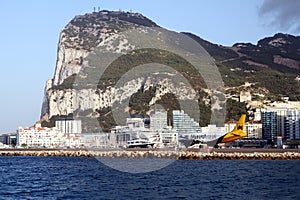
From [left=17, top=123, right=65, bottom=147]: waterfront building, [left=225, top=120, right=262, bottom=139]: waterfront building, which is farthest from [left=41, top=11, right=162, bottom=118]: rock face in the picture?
[left=225, top=120, right=262, bottom=139]: waterfront building

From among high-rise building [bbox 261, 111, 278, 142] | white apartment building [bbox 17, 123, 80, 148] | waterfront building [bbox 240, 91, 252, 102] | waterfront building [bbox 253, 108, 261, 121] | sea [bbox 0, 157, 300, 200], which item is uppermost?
waterfront building [bbox 240, 91, 252, 102]

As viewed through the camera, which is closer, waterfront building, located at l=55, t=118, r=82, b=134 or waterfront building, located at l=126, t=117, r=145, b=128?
waterfront building, located at l=126, t=117, r=145, b=128

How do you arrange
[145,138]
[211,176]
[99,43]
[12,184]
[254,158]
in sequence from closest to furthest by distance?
[12,184] < [211,176] < [254,158] < [145,138] < [99,43]

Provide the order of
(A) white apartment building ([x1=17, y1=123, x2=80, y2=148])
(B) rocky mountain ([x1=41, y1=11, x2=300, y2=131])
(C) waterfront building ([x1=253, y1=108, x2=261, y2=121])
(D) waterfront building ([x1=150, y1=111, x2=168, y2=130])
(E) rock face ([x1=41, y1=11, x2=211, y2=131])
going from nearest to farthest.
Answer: (D) waterfront building ([x1=150, y1=111, x2=168, y2=130]) → (C) waterfront building ([x1=253, y1=108, x2=261, y2=121]) → (A) white apartment building ([x1=17, y1=123, x2=80, y2=148]) → (B) rocky mountain ([x1=41, y1=11, x2=300, y2=131]) → (E) rock face ([x1=41, y1=11, x2=211, y2=131])

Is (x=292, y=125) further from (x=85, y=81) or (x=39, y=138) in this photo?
(x=85, y=81)

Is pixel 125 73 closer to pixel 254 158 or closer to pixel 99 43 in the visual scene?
pixel 99 43

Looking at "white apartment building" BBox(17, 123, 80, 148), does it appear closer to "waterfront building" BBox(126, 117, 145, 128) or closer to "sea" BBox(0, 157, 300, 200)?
"waterfront building" BBox(126, 117, 145, 128)

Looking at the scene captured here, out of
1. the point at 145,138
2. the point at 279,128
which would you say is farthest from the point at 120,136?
the point at 279,128
